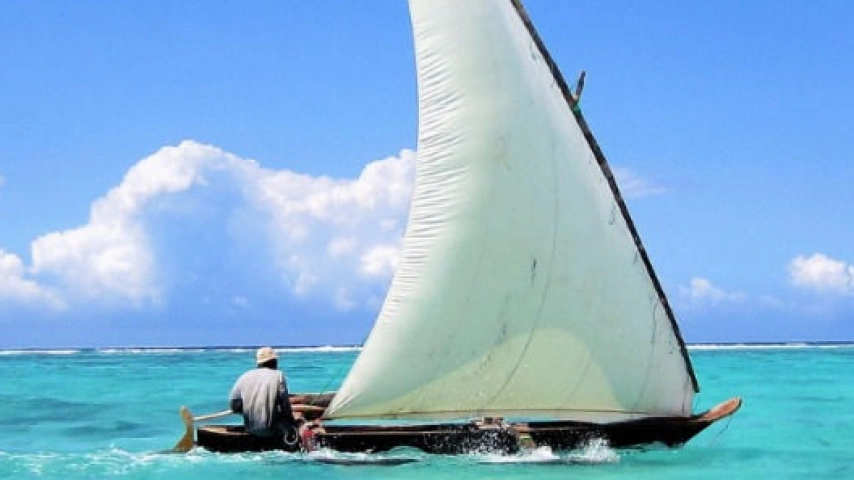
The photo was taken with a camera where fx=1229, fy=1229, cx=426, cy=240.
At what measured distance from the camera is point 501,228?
15344mm

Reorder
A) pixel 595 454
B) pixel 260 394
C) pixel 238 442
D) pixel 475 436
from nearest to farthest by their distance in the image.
Result: pixel 260 394
pixel 238 442
pixel 475 436
pixel 595 454

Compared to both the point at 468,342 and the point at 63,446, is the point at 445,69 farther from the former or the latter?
the point at 63,446

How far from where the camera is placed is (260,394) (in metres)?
15.4

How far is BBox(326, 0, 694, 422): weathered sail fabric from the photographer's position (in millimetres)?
15148

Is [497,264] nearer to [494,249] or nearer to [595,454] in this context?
[494,249]

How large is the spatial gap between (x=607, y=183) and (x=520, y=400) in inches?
121

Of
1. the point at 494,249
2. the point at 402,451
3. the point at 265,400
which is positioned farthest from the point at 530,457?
the point at 265,400

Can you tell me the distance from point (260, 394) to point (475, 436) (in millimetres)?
2936

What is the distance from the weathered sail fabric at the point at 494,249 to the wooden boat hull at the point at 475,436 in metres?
0.41

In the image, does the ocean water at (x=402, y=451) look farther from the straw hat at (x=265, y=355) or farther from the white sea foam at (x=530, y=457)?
the straw hat at (x=265, y=355)

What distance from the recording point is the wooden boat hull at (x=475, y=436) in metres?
15.9

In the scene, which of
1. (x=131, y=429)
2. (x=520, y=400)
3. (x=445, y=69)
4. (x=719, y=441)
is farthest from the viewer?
(x=131, y=429)

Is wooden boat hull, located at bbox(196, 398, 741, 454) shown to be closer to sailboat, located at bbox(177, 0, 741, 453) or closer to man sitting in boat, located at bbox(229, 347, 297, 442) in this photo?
sailboat, located at bbox(177, 0, 741, 453)

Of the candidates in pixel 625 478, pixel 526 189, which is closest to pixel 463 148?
pixel 526 189
